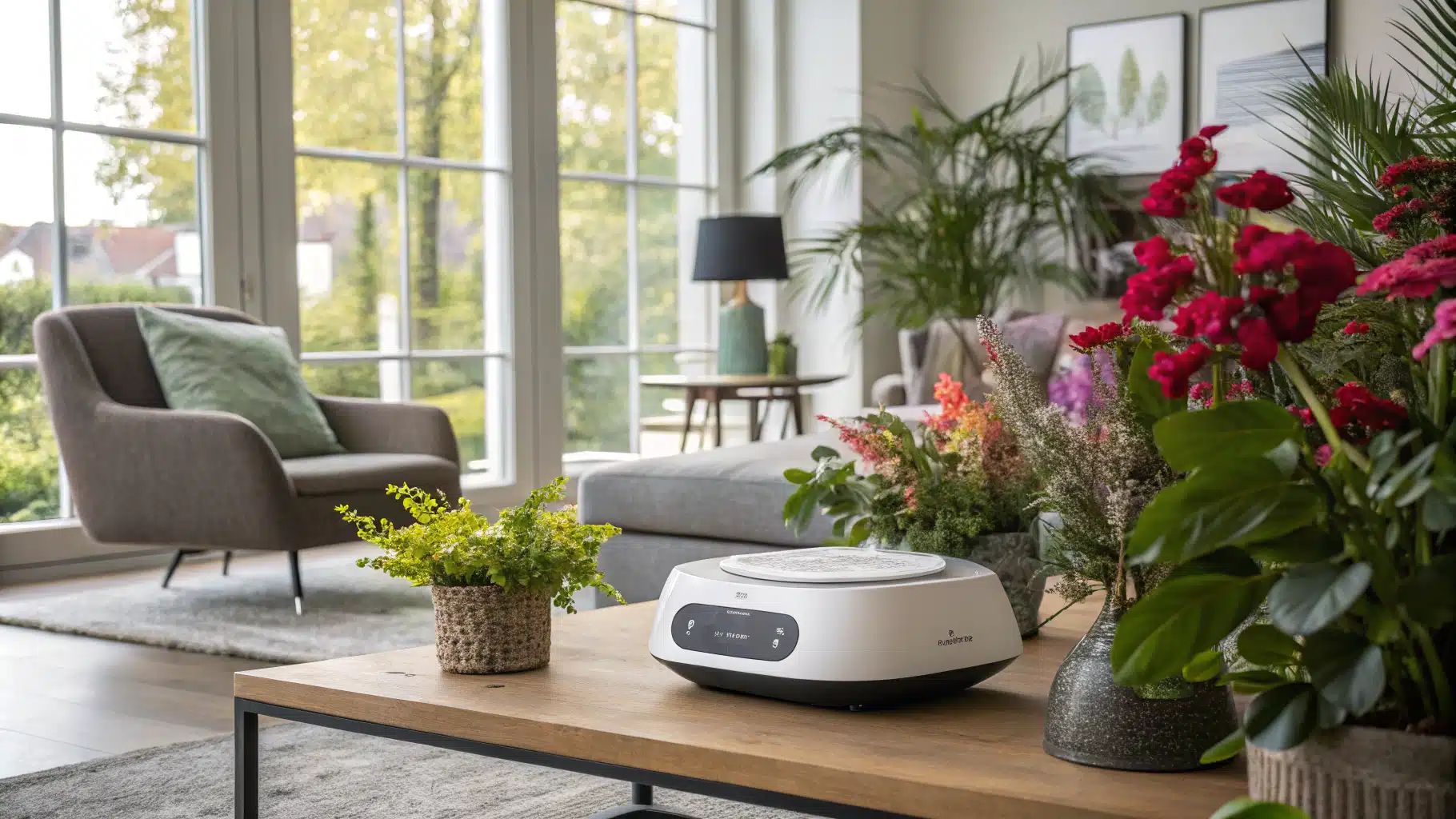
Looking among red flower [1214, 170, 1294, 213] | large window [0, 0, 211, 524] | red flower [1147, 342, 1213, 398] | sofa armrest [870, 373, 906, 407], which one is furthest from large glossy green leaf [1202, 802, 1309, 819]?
sofa armrest [870, 373, 906, 407]

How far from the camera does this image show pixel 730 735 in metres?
1.18

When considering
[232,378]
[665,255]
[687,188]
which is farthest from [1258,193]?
[687,188]

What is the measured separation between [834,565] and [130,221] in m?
3.93

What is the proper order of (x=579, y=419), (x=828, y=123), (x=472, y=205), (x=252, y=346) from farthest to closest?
(x=828, y=123), (x=579, y=419), (x=472, y=205), (x=252, y=346)

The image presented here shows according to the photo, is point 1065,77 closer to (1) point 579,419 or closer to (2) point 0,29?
(1) point 579,419

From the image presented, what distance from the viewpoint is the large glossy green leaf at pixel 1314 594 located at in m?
0.77

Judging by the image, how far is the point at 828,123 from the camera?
6828 mm

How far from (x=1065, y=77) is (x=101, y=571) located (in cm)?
438

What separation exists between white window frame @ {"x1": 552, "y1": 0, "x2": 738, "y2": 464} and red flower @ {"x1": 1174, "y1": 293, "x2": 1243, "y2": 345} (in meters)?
5.55

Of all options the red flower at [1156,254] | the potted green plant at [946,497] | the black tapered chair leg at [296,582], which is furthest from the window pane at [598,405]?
the red flower at [1156,254]

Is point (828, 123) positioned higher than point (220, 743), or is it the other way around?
point (828, 123)

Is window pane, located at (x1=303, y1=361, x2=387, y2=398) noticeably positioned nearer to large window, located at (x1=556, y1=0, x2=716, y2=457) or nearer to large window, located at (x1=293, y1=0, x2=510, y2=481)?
large window, located at (x1=293, y1=0, x2=510, y2=481)

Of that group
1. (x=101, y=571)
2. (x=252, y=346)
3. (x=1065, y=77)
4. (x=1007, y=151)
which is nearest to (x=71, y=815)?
(x=252, y=346)

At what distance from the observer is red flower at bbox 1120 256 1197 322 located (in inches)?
33.6
